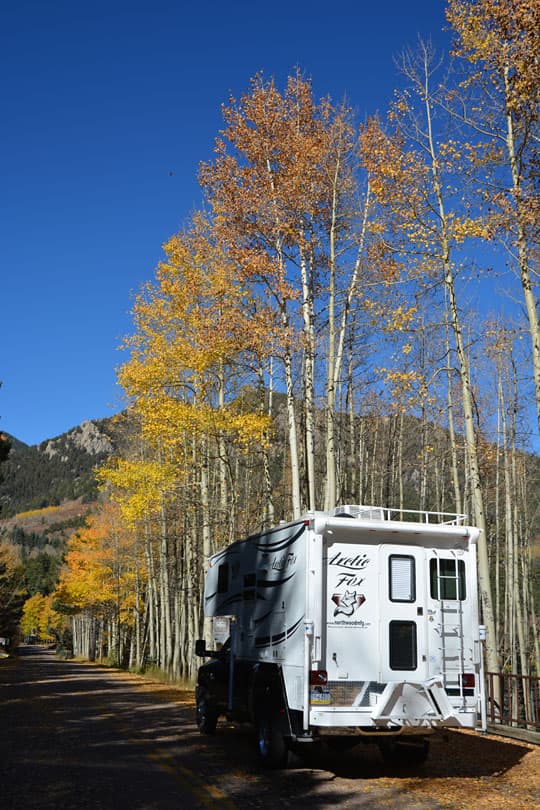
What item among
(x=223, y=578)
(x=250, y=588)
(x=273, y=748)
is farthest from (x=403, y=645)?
(x=223, y=578)

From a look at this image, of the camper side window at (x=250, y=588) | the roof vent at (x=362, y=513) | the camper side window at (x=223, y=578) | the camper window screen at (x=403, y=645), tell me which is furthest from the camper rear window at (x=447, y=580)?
the camper side window at (x=223, y=578)

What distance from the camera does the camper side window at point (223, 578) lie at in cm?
1245

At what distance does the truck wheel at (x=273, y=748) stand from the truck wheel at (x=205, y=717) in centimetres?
285

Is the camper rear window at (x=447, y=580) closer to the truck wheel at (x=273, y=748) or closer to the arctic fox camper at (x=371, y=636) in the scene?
the arctic fox camper at (x=371, y=636)

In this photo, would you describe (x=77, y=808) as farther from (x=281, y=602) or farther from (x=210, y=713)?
(x=210, y=713)

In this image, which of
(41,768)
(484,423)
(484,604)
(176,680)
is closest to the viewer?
(41,768)

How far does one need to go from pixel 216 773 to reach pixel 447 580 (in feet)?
11.7

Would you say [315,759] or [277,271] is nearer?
[315,759]

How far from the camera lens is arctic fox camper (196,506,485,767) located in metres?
8.53

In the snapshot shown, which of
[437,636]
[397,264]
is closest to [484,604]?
[437,636]

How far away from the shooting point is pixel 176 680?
82.9ft

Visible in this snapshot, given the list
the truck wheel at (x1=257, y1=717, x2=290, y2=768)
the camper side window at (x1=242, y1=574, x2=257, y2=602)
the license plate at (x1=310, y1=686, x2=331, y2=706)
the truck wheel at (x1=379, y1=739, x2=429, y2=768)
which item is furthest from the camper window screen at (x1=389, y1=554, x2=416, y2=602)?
the camper side window at (x1=242, y1=574, x2=257, y2=602)

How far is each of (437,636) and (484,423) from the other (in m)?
22.2

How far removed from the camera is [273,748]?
9.20 m
